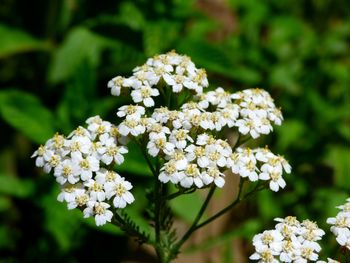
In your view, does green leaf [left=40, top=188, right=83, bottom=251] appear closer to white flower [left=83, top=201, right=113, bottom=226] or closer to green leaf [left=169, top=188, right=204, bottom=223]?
green leaf [left=169, top=188, right=204, bottom=223]

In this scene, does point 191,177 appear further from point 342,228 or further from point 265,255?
point 342,228

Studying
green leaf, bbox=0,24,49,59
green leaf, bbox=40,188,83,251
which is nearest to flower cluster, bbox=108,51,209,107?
green leaf, bbox=40,188,83,251

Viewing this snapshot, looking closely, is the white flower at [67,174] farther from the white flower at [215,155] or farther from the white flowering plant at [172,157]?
the white flower at [215,155]

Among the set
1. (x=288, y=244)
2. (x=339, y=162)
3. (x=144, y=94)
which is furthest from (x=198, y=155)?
(x=339, y=162)

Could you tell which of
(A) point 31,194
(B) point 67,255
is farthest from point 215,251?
(A) point 31,194

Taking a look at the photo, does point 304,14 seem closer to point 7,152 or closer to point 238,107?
point 7,152

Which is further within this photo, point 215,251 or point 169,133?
point 215,251
